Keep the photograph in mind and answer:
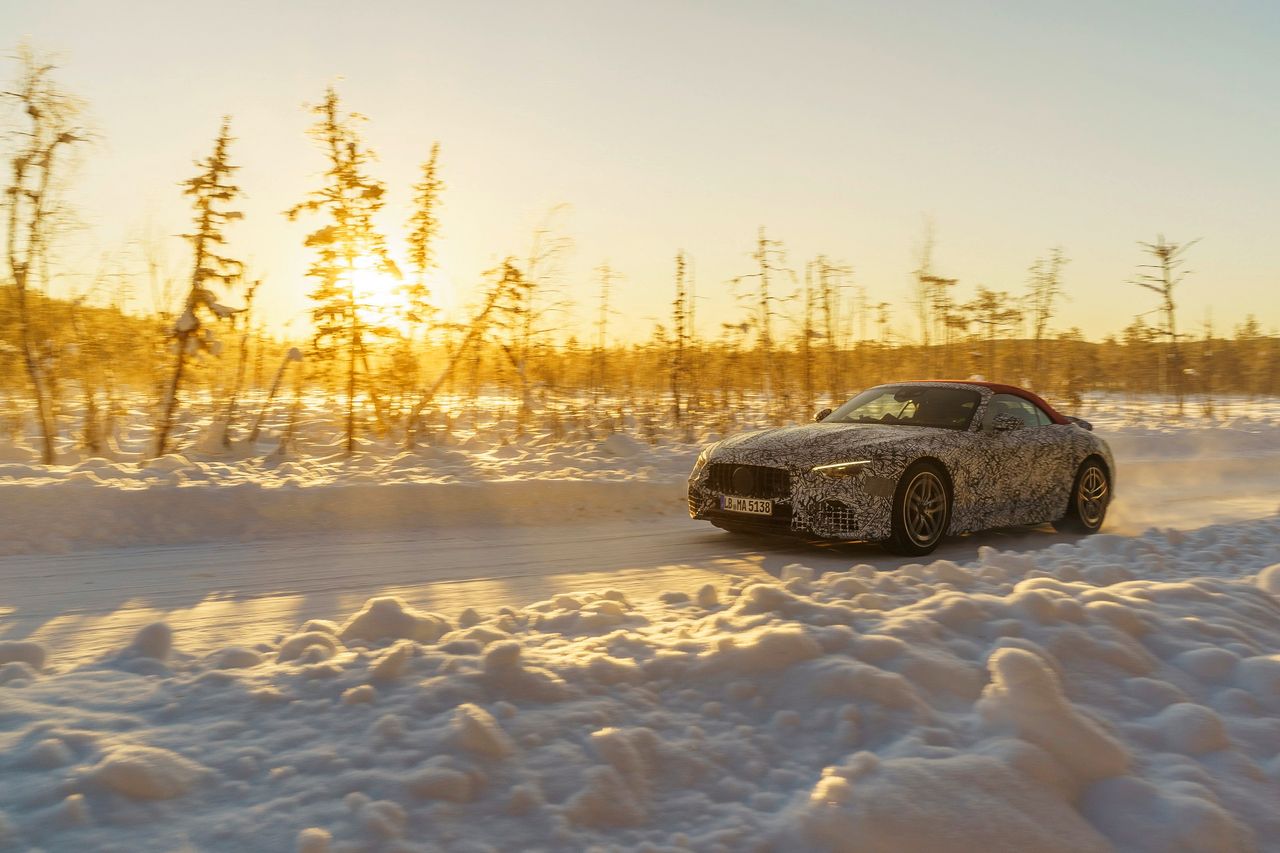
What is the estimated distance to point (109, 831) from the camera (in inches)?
106

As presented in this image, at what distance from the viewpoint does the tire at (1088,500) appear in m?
10.0

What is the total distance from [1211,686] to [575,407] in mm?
12706

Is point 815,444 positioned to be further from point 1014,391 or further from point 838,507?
point 1014,391

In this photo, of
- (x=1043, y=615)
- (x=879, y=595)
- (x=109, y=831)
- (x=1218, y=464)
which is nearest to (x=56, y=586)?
(x=109, y=831)

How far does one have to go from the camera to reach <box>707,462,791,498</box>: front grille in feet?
27.7

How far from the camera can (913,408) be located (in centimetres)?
966

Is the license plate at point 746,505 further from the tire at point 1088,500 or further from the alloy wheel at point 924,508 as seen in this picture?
the tire at point 1088,500

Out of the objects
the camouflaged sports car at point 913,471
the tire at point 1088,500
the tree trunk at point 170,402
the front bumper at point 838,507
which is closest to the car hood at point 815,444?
the camouflaged sports car at point 913,471

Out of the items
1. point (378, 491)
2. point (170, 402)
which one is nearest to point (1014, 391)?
point (378, 491)

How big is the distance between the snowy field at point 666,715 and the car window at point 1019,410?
→ 3098 mm

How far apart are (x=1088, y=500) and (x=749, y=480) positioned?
12.7 feet

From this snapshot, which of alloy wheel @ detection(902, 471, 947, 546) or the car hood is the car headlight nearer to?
the car hood

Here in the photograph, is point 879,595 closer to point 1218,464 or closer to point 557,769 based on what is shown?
point 557,769

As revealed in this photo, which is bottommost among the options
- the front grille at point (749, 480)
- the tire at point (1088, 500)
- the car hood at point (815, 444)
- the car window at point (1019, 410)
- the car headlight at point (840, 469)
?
the tire at point (1088, 500)
